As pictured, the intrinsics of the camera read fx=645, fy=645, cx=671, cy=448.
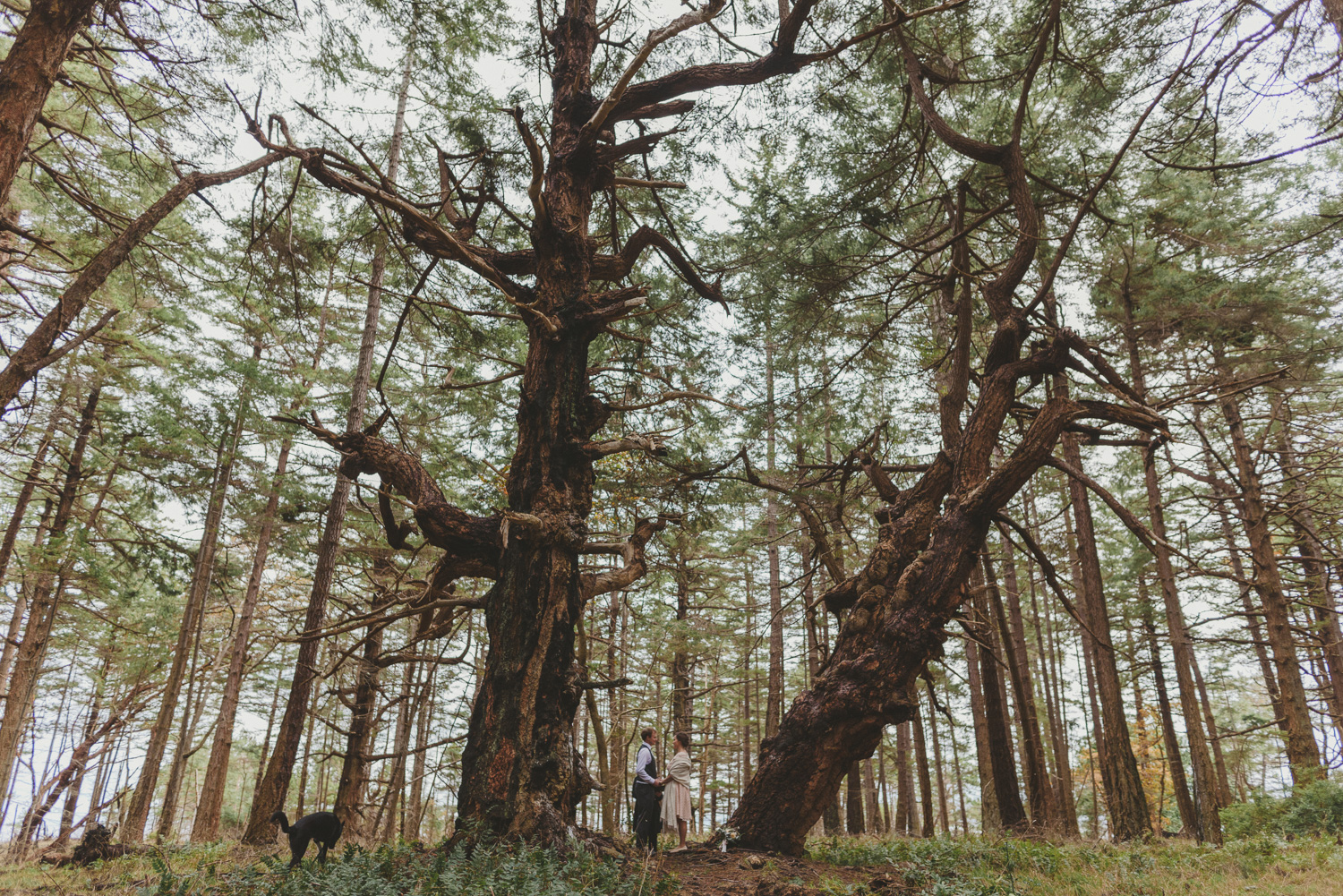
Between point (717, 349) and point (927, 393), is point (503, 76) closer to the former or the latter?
point (717, 349)

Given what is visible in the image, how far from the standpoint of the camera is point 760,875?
16.2 ft

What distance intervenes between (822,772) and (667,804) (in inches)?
155

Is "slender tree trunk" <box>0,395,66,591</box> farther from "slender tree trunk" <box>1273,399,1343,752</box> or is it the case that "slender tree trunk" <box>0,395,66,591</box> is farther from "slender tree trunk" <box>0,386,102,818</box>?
"slender tree trunk" <box>1273,399,1343,752</box>

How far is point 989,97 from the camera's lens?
9.47 meters

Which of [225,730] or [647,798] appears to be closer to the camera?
[647,798]

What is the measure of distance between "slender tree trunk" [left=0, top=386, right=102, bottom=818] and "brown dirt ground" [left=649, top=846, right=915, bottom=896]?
1326cm

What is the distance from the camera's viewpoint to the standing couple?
26.9 ft

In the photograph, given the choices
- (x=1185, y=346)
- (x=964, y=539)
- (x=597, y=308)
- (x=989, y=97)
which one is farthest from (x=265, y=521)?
(x=1185, y=346)

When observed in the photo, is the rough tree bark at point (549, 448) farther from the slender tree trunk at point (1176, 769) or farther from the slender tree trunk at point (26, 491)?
the slender tree trunk at point (1176, 769)

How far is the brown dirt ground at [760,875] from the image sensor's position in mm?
4375

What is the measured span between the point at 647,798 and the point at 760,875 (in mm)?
3742

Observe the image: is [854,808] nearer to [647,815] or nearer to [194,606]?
[647,815]

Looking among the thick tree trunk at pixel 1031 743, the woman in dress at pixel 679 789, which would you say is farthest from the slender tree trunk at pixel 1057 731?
the woman in dress at pixel 679 789

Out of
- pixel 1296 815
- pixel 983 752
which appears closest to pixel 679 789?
pixel 983 752
